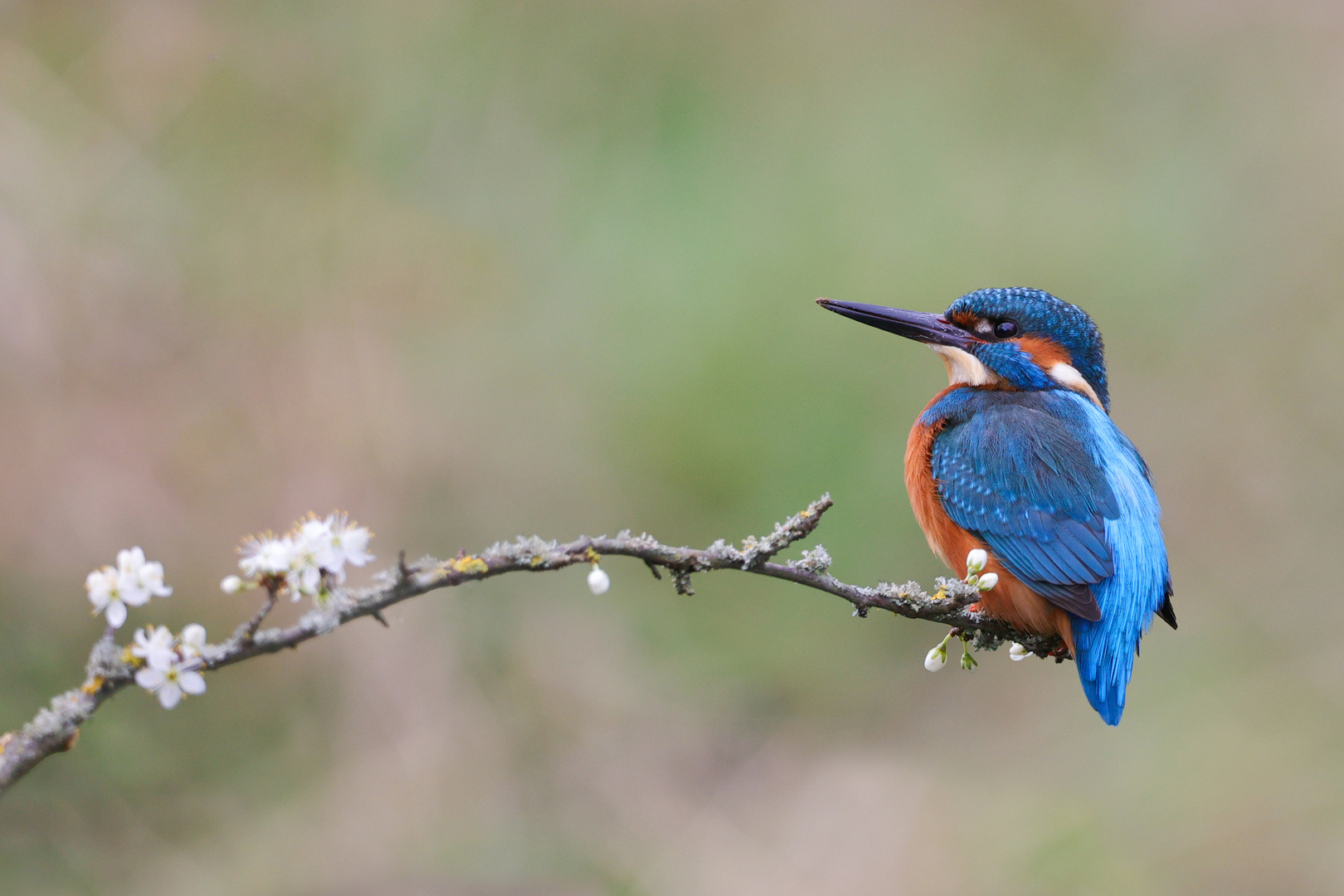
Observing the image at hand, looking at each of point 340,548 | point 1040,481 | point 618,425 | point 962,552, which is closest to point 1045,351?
point 1040,481

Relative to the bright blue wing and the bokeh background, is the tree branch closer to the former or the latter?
the bright blue wing

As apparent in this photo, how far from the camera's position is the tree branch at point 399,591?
80 cm

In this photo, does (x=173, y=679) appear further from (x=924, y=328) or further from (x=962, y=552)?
(x=924, y=328)

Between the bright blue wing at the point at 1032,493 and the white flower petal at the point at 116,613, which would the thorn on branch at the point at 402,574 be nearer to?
the white flower petal at the point at 116,613

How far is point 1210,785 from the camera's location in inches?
142

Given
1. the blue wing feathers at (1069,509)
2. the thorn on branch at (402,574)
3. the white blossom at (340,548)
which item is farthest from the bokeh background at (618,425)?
the thorn on branch at (402,574)

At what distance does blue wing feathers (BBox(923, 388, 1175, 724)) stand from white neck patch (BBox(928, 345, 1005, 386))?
0.08 m

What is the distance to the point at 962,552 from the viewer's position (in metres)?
2.14

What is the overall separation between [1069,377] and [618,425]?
6.26ft

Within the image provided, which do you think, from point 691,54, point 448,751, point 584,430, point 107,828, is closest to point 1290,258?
point 691,54

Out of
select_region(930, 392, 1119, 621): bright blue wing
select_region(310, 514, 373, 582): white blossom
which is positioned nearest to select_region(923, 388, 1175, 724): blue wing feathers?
select_region(930, 392, 1119, 621): bright blue wing

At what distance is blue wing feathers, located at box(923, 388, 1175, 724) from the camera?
186cm

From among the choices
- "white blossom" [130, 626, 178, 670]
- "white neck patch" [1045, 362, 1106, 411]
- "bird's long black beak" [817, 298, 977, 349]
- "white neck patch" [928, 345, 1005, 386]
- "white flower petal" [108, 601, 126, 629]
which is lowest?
"white blossom" [130, 626, 178, 670]

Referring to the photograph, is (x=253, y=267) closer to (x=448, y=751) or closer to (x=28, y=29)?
(x=28, y=29)
